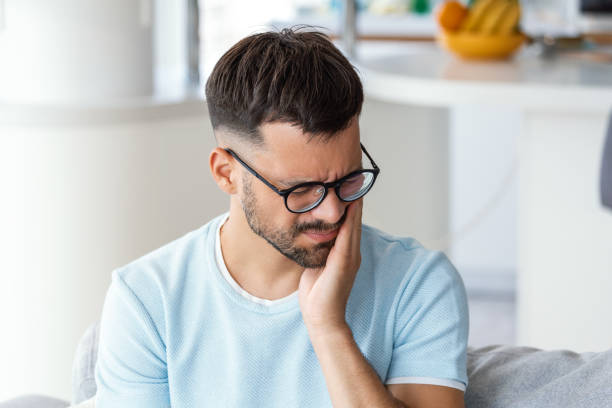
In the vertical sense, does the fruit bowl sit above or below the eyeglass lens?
above

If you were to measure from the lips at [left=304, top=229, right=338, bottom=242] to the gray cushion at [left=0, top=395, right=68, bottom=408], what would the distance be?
51 centimetres

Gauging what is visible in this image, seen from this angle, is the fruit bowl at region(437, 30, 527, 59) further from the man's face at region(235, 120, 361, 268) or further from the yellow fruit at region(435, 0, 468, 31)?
the man's face at region(235, 120, 361, 268)

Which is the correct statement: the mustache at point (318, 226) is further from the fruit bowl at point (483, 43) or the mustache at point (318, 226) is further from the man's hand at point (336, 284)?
the fruit bowl at point (483, 43)

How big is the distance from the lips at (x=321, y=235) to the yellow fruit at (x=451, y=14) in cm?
169

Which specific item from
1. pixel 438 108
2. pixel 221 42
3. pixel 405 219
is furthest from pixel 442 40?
pixel 221 42

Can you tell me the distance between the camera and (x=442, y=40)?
284cm

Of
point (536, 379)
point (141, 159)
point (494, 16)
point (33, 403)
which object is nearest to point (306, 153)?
point (536, 379)

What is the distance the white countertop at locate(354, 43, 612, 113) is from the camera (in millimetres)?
2242

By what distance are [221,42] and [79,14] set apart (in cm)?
225

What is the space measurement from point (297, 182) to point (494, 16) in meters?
1.73

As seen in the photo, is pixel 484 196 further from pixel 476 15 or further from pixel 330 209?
pixel 330 209

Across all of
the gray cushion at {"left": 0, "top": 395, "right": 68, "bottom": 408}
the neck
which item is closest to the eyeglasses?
the neck

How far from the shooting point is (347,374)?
3.64 ft

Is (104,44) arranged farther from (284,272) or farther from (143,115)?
(284,272)
